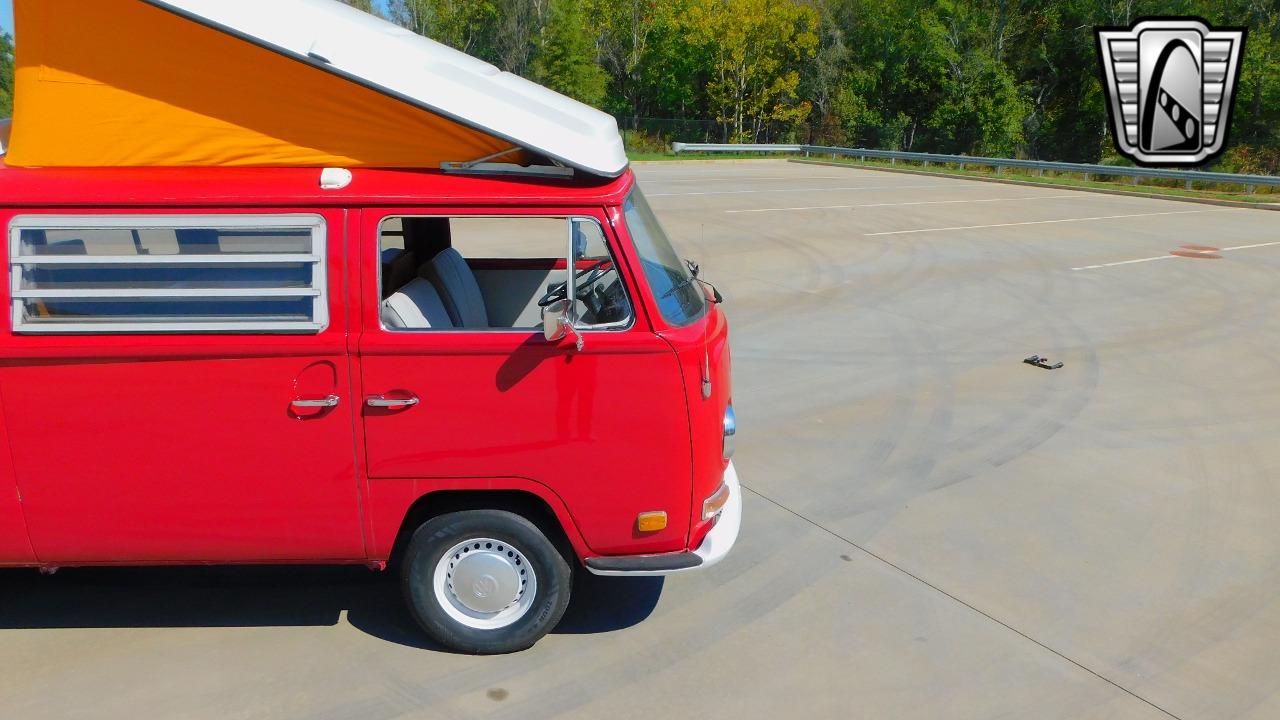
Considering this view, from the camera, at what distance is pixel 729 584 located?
531cm

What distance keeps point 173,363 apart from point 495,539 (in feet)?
5.10

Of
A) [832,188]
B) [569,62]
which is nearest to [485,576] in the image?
[832,188]

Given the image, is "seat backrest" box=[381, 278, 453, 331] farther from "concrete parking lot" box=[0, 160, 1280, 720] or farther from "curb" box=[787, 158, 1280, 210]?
"curb" box=[787, 158, 1280, 210]

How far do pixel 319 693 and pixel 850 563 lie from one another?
289 centimetres

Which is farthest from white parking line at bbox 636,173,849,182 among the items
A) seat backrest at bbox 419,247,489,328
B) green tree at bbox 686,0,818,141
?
seat backrest at bbox 419,247,489,328

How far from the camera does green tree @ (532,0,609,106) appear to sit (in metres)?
54.3

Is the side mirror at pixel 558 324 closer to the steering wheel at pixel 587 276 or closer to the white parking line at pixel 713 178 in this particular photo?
the steering wheel at pixel 587 276

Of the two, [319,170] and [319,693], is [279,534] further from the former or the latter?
[319,170]

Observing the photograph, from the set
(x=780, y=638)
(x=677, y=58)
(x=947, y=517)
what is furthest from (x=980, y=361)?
(x=677, y=58)

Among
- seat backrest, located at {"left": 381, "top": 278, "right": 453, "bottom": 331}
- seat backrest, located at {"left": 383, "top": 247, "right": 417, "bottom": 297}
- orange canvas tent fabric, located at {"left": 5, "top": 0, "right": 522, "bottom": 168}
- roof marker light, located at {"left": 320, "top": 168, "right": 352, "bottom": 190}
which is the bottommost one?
seat backrest, located at {"left": 381, "top": 278, "right": 453, "bottom": 331}

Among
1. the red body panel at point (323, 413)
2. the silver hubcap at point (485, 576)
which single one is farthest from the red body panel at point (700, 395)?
the silver hubcap at point (485, 576)

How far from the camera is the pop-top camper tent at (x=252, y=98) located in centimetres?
404

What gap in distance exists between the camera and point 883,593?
17.2ft

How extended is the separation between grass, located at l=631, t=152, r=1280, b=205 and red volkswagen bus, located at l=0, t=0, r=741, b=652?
2522 centimetres
